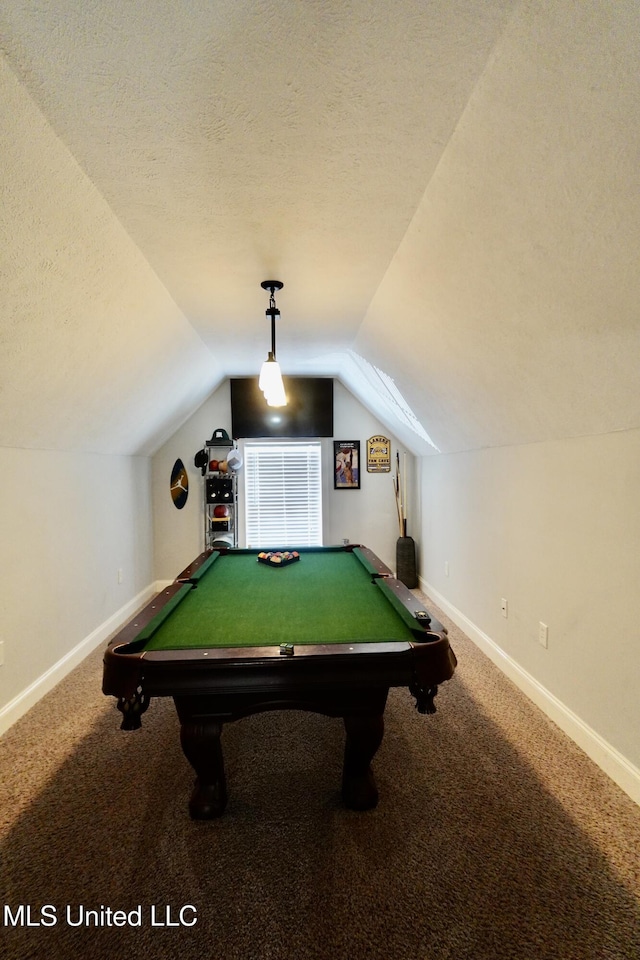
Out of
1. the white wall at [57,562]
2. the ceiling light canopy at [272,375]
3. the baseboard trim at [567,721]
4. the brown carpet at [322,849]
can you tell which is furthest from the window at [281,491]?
the brown carpet at [322,849]

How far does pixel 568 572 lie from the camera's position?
8.06 ft

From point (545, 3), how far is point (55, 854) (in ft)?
9.89

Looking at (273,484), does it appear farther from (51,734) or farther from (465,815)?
(465,815)

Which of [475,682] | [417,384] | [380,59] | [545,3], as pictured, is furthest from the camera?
[417,384]

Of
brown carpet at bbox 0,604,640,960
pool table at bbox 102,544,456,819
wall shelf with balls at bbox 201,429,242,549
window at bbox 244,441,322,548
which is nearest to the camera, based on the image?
brown carpet at bbox 0,604,640,960

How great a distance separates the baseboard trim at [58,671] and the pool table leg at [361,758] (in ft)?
6.42

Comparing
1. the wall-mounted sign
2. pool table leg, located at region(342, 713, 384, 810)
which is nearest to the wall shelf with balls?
the wall-mounted sign

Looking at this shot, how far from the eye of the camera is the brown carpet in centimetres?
138

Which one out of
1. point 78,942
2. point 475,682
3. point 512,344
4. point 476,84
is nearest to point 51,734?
point 78,942

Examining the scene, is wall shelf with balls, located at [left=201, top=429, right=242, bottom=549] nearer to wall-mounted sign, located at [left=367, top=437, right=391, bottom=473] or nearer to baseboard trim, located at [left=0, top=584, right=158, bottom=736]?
baseboard trim, located at [left=0, top=584, right=158, bottom=736]

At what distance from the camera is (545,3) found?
1001 millimetres

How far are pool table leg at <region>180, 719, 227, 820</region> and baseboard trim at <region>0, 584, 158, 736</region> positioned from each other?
4.48ft

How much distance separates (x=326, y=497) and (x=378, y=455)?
2.69 feet

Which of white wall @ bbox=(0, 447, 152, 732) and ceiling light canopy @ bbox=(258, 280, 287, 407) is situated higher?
ceiling light canopy @ bbox=(258, 280, 287, 407)
